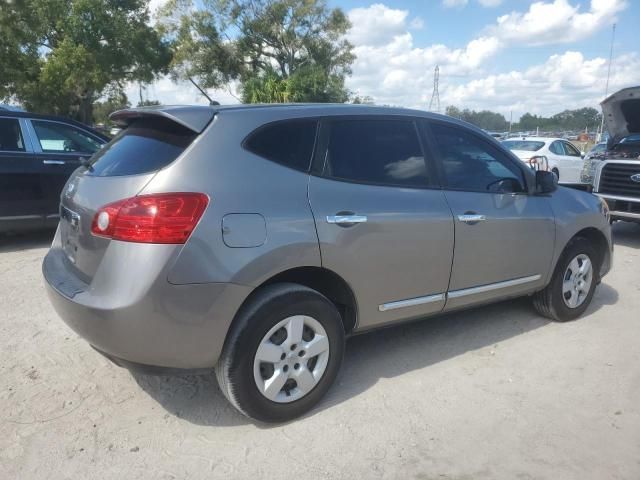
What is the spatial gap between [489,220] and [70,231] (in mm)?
2765

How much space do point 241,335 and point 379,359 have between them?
1.44 metres

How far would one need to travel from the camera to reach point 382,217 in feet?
10.2

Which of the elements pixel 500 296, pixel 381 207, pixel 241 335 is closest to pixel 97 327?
pixel 241 335

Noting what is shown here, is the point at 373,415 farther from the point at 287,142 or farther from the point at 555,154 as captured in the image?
the point at 555,154

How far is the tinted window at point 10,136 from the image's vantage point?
6.44m

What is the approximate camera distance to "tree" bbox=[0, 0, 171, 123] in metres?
20.3

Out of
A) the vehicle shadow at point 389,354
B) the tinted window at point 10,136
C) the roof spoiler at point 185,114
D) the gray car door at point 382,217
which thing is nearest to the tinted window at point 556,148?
the vehicle shadow at point 389,354

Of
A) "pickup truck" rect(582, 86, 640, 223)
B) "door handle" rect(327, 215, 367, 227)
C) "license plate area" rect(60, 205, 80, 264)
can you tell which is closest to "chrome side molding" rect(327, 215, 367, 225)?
"door handle" rect(327, 215, 367, 227)

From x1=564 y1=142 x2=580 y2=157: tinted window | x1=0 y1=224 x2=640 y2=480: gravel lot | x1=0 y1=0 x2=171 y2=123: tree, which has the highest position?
x1=0 y1=0 x2=171 y2=123: tree

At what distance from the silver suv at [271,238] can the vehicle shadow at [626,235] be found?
5268 mm

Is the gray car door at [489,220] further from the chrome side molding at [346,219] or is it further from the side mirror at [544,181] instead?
the chrome side molding at [346,219]

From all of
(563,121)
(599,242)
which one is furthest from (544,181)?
(563,121)

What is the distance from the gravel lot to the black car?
9.11 feet

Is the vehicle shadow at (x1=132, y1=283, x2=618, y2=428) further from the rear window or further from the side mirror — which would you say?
the rear window
